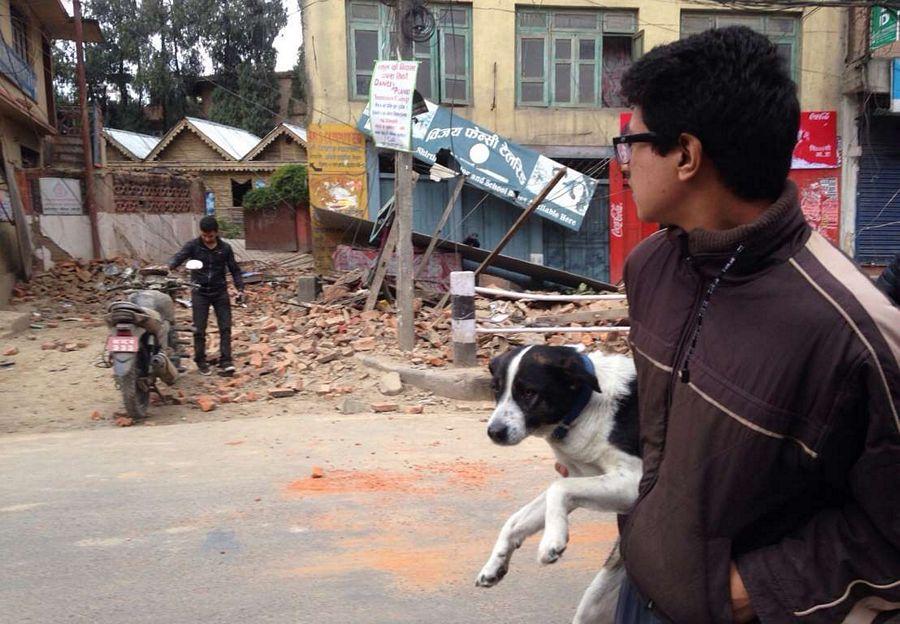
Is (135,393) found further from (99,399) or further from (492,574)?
(492,574)

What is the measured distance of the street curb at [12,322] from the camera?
10.5 meters

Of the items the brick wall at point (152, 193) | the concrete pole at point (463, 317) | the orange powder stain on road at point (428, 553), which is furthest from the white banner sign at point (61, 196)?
the orange powder stain on road at point (428, 553)

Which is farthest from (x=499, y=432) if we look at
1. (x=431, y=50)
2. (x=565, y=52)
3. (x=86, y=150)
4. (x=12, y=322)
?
(x=86, y=150)

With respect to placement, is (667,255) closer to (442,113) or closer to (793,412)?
(793,412)

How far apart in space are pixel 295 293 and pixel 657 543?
1299 centimetres

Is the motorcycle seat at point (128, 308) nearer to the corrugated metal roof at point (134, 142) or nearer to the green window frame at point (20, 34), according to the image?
the green window frame at point (20, 34)

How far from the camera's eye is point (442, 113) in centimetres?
1358

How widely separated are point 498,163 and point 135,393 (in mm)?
8499

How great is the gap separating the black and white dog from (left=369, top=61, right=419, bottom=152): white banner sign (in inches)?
234

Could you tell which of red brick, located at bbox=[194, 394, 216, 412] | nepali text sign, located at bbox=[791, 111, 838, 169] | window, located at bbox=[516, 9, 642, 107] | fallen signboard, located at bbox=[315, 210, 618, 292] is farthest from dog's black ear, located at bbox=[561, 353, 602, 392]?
nepali text sign, located at bbox=[791, 111, 838, 169]

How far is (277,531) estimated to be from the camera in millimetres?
4117

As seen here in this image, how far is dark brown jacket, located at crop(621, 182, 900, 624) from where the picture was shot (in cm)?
116

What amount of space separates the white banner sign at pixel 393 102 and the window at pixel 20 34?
1067 cm

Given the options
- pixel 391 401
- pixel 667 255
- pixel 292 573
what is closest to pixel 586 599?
pixel 667 255
